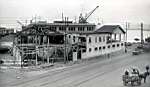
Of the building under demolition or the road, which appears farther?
the building under demolition

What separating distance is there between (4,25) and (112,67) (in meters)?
1.13

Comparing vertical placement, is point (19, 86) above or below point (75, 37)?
below

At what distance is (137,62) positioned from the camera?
2.64 meters

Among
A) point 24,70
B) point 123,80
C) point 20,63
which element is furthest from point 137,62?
point 20,63

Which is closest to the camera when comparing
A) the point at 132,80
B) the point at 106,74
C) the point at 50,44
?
the point at 132,80

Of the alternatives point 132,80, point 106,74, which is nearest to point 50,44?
point 106,74

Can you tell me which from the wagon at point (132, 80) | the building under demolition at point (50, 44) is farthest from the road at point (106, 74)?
the building under demolition at point (50, 44)

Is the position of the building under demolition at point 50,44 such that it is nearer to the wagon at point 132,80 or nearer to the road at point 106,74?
the road at point 106,74

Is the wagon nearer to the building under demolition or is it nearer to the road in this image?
the road

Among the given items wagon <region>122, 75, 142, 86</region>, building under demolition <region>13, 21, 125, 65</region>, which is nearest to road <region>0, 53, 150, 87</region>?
wagon <region>122, 75, 142, 86</region>

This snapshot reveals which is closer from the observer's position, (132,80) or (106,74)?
(132,80)

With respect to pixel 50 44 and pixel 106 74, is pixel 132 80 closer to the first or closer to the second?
pixel 106 74

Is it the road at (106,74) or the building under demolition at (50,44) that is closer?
the road at (106,74)

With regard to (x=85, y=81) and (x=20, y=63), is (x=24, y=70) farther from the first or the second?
(x=85, y=81)
